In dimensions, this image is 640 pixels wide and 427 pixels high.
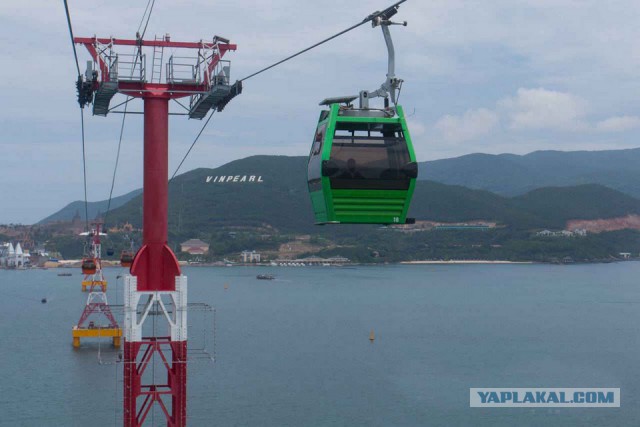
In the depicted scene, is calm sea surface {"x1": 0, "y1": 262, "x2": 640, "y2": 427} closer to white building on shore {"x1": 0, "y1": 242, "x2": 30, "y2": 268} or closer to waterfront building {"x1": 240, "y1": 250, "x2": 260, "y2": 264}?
waterfront building {"x1": 240, "y1": 250, "x2": 260, "y2": 264}

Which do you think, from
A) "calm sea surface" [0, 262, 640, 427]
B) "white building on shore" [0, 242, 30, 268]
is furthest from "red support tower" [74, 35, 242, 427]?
"white building on shore" [0, 242, 30, 268]

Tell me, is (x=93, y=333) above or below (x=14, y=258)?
below

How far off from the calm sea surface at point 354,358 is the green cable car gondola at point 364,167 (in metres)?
7.78

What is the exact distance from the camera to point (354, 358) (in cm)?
5419

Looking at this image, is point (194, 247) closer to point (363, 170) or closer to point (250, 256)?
point (250, 256)

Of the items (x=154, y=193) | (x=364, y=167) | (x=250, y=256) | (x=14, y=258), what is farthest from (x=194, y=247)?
(x=364, y=167)

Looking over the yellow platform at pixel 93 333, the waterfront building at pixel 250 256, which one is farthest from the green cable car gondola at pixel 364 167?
the waterfront building at pixel 250 256

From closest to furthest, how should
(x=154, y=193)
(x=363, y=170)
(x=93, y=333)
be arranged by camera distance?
(x=363, y=170)
(x=154, y=193)
(x=93, y=333)

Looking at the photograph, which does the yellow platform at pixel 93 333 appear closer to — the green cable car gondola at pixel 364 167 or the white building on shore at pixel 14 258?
the green cable car gondola at pixel 364 167

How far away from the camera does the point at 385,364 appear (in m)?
52.0

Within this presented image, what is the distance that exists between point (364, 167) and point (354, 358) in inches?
1811

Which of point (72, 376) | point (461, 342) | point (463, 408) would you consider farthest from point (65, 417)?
point (461, 342)

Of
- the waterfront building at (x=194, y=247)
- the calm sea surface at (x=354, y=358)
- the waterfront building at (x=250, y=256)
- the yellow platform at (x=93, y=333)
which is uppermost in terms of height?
the waterfront building at (x=194, y=247)

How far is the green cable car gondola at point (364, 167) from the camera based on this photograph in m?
9.07
